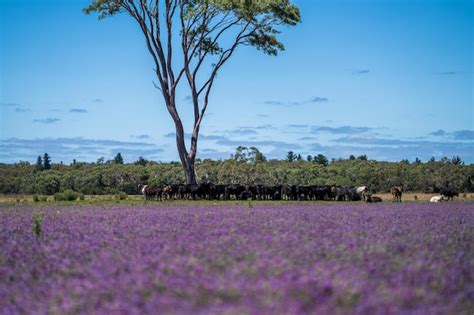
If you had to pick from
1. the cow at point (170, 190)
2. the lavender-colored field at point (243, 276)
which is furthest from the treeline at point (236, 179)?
the lavender-colored field at point (243, 276)

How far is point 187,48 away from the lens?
37.8 metres

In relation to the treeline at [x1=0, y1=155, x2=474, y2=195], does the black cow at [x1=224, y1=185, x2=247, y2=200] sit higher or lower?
lower

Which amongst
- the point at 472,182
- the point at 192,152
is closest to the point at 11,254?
the point at 192,152

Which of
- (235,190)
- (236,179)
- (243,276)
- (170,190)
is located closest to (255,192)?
(235,190)

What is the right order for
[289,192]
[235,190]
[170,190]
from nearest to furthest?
[170,190]
[235,190]
[289,192]

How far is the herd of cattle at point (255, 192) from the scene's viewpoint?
1377 inches

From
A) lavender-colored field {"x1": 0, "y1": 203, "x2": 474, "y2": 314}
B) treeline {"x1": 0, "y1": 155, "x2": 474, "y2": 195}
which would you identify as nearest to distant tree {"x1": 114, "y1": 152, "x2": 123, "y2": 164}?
treeline {"x1": 0, "y1": 155, "x2": 474, "y2": 195}

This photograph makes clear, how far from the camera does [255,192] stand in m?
36.9

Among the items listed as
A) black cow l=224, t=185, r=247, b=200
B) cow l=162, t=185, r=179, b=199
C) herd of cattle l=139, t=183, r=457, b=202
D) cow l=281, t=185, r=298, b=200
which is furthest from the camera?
cow l=281, t=185, r=298, b=200

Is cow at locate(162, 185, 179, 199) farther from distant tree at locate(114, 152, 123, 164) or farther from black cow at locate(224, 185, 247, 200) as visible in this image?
distant tree at locate(114, 152, 123, 164)

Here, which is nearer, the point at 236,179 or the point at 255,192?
the point at 255,192

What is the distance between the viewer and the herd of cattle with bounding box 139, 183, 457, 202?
34969 mm

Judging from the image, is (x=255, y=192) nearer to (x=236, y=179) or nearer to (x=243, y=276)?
(x=236, y=179)

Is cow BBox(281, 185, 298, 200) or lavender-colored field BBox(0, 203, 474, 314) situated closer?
lavender-colored field BBox(0, 203, 474, 314)
